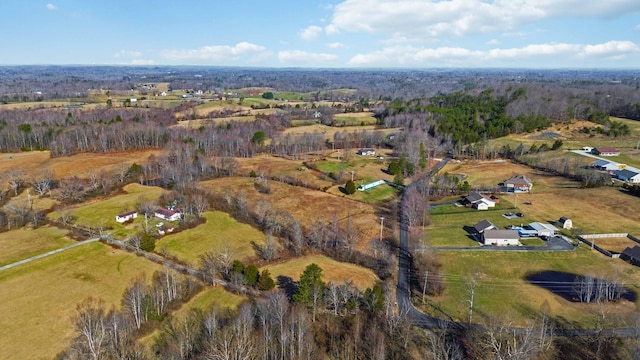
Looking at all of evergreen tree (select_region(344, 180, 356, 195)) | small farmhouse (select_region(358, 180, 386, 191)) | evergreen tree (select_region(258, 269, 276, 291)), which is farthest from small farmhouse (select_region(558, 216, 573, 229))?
evergreen tree (select_region(258, 269, 276, 291))

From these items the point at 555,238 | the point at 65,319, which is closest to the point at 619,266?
the point at 555,238

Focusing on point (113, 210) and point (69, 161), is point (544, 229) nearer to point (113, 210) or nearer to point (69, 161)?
point (113, 210)

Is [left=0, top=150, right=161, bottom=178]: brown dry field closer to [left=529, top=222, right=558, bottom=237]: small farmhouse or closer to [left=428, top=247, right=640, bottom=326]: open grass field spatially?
[left=428, top=247, right=640, bottom=326]: open grass field

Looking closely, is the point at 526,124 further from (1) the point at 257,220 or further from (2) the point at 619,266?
(1) the point at 257,220

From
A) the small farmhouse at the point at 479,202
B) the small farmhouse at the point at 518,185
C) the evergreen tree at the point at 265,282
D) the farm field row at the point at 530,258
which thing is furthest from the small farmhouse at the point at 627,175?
the evergreen tree at the point at 265,282

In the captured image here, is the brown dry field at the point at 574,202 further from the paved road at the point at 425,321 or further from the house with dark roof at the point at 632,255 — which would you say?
the paved road at the point at 425,321

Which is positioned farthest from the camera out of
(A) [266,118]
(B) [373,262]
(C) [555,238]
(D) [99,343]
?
(A) [266,118]
